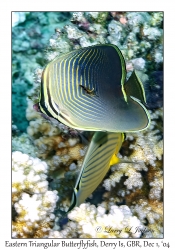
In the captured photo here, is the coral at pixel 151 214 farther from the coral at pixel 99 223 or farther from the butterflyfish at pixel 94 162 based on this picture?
the butterflyfish at pixel 94 162

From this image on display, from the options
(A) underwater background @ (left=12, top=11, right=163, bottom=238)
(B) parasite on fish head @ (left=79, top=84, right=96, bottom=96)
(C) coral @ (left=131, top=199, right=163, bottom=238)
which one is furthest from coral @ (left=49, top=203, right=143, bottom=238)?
(B) parasite on fish head @ (left=79, top=84, right=96, bottom=96)

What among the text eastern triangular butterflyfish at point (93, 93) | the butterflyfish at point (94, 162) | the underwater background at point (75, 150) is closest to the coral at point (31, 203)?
the underwater background at point (75, 150)

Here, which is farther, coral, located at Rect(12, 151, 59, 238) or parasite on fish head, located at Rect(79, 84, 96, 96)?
coral, located at Rect(12, 151, 59, 238)

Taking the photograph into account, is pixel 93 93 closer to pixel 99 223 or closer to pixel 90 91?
pixel 90 91

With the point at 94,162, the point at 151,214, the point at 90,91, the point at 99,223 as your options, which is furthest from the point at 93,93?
the point at 151,214

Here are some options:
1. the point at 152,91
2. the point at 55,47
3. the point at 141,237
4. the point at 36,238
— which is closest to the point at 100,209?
the point at 141,237

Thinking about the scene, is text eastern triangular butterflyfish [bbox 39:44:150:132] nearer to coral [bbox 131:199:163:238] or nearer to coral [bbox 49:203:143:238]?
coral [bbox 49:203:143:238]
